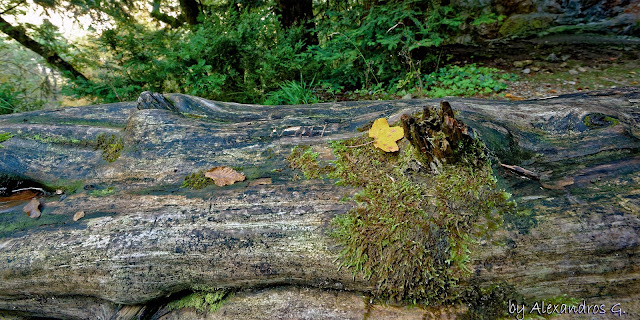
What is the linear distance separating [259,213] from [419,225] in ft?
2.84

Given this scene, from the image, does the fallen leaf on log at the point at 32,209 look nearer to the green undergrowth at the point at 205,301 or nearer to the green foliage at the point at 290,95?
the green undergrowth at the point at 205,301

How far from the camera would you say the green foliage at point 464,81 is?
5.28 meters

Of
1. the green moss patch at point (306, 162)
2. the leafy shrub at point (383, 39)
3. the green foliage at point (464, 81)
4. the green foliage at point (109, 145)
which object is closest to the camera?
the green moss patch at point (306, 162)

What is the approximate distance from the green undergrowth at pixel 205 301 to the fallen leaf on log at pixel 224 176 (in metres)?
0.63

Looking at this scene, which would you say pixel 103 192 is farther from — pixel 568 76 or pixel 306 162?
pixel 568 76

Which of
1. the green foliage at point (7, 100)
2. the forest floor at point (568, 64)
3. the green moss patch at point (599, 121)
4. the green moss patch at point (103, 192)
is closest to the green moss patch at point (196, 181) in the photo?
the green moss patch at point (103, 192)

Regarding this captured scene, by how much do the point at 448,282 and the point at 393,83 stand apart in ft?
15.9

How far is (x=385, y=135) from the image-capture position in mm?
1995

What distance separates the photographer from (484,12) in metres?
6.12

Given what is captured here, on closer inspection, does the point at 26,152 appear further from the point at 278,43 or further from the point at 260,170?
the point at 278,43

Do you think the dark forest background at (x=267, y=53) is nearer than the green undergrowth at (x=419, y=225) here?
No

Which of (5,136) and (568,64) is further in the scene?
(568,64)

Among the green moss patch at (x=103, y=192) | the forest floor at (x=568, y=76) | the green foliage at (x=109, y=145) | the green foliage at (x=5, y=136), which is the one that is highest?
the green foliage at (x=5, y=136)

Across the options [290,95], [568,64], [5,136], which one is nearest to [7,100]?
[5,136]
